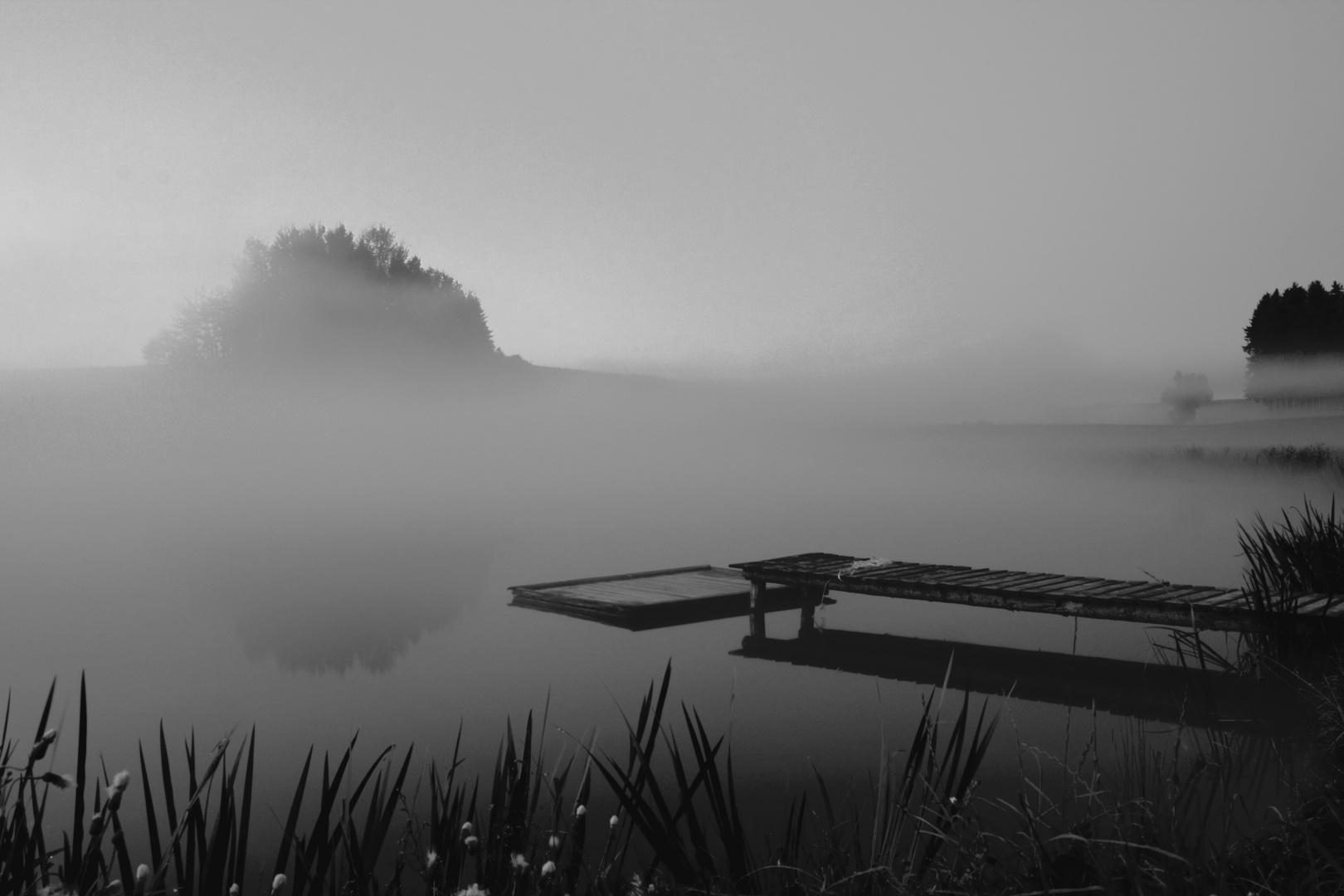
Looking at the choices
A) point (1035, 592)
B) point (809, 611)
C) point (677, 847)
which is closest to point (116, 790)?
point (677, 847)

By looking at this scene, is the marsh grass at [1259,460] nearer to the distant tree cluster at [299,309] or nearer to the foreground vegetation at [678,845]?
the foreground vegetation at [678,845]

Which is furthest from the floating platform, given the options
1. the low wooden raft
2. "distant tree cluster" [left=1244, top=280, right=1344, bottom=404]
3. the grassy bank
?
"distant tree cluster" [left=1244, top=280, right=1344, bottom=404]

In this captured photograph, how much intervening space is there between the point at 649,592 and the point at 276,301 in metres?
39.3

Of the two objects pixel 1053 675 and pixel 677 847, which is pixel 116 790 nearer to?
pixel 677 847

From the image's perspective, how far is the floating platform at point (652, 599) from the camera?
40.2 ft

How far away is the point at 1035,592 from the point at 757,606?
3.89 meters

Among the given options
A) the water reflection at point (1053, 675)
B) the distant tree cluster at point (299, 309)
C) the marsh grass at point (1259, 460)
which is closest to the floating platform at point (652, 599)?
the water reflection at point (1053, 675)

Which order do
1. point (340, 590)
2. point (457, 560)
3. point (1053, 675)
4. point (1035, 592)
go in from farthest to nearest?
point (457, 560) < point (340, 590) < point (1053, 675) < point (1035, 592)

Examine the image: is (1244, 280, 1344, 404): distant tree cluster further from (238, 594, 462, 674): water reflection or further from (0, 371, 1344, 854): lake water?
(238, 594, 462, 674): water reflection

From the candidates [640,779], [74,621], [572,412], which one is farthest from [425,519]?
[572,412]

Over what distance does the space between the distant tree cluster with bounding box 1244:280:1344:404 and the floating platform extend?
46261mm

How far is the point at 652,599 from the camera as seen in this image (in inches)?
490

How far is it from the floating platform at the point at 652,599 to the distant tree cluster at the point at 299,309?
3593 centimetres

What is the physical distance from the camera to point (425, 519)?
3097cm
